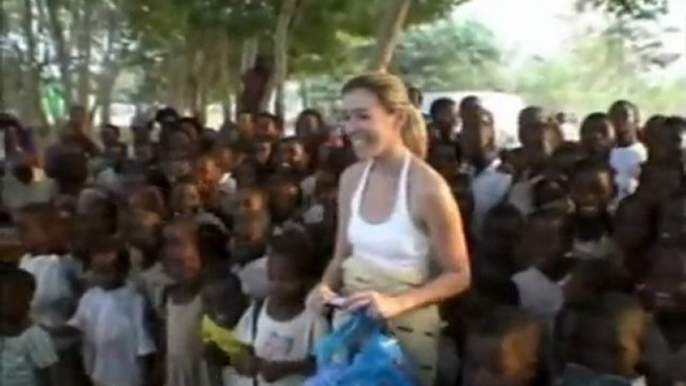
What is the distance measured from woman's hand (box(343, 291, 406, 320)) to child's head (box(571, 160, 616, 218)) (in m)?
1.82

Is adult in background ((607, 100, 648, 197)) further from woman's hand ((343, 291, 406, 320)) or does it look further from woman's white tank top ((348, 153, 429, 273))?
woman's hand ((343, 291, 406, 320))

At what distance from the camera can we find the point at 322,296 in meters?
3.97

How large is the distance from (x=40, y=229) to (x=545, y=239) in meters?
1.99

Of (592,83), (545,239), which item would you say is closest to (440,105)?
(545,239)

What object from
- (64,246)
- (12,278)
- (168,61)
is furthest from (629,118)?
(168,61)

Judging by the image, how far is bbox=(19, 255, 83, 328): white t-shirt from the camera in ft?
18.1

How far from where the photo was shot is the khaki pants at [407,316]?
399 centimetres

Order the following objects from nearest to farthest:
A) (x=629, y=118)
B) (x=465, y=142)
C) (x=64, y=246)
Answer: (x=64, y=246) → (x=465, y=142) → (x=629, y=118)

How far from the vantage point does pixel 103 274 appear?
17.8 ft

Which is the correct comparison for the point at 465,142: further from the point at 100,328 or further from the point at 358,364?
the point at 358,364

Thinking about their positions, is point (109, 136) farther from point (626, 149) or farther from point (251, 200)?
point (251, 200)

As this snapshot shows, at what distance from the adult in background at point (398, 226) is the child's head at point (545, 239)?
0.97m

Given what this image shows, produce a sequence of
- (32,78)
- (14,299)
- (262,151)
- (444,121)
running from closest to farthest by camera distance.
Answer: (14,299)
(262,151)
(444,121)
(32,78)

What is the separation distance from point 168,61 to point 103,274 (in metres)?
17.6
